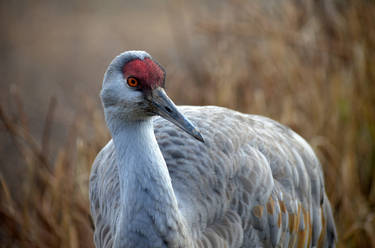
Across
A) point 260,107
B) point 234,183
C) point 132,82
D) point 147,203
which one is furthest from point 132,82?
point 260,107

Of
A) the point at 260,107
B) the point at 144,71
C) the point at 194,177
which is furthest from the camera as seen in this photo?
the point at 260,107

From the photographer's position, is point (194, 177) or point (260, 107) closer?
point (194, 177)

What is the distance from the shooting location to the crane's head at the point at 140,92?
177 cm

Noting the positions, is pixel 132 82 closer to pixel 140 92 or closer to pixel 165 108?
pixel 140 92

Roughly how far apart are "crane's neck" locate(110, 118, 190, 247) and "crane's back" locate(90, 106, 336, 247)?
0.59ft

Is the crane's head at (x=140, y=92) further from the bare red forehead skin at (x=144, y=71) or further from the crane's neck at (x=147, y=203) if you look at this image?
the crane's neck at (x=147, y=203)

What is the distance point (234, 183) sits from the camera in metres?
2.14

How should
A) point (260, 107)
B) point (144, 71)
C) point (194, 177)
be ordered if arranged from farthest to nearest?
1. point (260, 107)
2. point (194, 177)
3. point (144, 71)

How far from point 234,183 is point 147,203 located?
0.53 metres

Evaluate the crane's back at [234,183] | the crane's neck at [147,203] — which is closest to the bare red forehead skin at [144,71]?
the crane's neck at [147,203]

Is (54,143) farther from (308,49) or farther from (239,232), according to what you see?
(239,232)

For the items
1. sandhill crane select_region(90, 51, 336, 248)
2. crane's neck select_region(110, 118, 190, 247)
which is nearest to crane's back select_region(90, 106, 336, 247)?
sandhill crane select_region(90, 51, 336, 248)

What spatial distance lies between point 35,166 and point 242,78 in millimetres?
2116

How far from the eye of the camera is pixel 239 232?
206 centimetres
